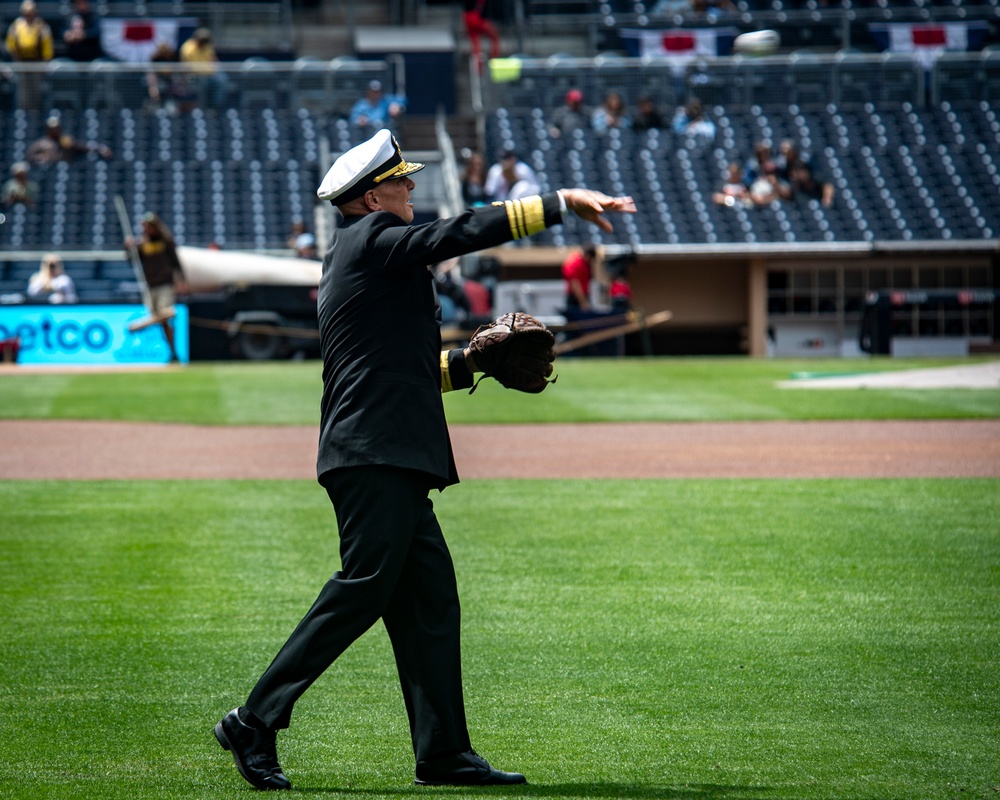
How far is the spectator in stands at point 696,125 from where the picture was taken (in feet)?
104

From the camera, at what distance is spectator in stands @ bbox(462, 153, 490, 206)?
27798 millimetres

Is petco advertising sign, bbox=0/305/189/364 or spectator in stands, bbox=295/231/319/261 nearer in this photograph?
petco advertising sign, bbox=0/305/189/364

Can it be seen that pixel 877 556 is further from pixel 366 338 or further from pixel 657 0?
pixel 657 0

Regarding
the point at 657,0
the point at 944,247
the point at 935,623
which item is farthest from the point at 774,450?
the point at 657,0

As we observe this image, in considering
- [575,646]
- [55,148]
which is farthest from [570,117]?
[575,646]

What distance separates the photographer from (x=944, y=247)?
29.4m

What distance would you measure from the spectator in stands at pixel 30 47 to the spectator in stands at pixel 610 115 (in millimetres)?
12347

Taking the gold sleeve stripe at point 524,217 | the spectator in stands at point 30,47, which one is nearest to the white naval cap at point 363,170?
the gold sleeve stripe at point 524,217

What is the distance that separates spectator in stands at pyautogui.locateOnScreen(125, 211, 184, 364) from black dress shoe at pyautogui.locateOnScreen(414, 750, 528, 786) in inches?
780

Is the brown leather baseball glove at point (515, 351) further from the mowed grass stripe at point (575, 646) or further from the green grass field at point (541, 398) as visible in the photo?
the green grass field at point (541, 398)

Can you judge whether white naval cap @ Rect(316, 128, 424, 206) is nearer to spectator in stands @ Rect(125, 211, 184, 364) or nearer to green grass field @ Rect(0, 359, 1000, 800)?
green grass field @ Rect(0, 359, 1000, 800)

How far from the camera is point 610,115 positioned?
31656mm

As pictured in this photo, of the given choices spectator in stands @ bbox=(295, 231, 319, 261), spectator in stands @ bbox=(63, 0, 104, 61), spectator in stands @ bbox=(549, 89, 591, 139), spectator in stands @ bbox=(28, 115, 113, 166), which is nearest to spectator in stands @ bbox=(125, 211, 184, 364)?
spectator in stands @ bbox=(295, 231, 319, 261)

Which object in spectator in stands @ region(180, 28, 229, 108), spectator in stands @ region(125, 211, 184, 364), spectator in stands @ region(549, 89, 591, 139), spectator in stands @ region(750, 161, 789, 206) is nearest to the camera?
spectator in stands @ region(125, 211, 184, 364)
